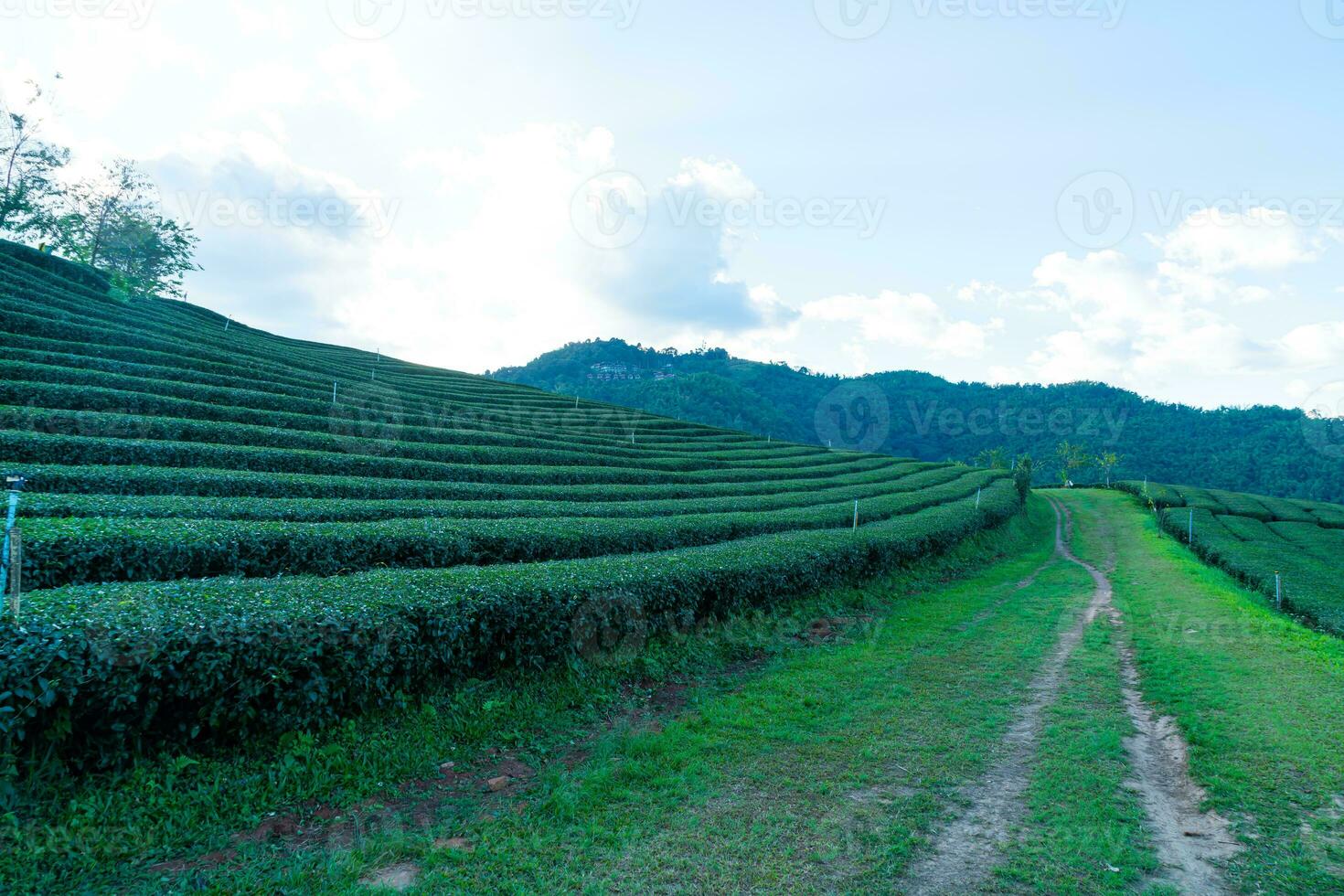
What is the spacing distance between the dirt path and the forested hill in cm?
6595

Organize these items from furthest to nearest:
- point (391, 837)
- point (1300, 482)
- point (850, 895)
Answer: point (1300, 482) → point (391, 837) → point (850, 895)

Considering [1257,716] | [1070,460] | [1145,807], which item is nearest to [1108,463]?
[1070,460]

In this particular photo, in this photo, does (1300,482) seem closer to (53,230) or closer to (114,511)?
(114,511)

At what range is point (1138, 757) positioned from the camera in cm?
720

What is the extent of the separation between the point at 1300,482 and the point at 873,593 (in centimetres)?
9442

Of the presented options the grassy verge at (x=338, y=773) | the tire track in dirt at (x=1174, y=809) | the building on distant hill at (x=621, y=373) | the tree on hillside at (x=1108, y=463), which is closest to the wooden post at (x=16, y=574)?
the grassy verge at (x=338, y=773)

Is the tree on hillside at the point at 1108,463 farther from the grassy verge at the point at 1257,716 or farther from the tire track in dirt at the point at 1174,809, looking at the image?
the tire track in dirt at the point at 1174,809

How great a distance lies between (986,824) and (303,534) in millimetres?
10620

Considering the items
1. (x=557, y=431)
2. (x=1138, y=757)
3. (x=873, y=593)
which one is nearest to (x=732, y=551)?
(x=873, y=593)

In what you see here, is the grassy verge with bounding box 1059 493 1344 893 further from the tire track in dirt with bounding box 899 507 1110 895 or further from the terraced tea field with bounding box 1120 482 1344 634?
the tire track in dirt with bounding box 899 507 1110 895

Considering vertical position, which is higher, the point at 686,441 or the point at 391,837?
the point at 686,441

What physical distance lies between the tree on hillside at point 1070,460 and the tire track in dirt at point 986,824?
7809cm

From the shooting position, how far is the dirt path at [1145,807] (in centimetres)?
501

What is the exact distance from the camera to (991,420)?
104m
